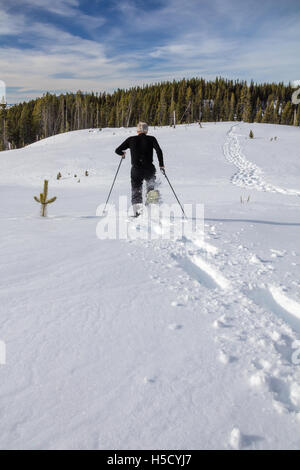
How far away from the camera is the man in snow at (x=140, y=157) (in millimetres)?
5574

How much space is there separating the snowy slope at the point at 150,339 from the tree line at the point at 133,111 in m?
61.4

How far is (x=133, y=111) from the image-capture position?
2827 inches

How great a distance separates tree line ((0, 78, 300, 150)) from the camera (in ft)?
215

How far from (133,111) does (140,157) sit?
7209 centimetres

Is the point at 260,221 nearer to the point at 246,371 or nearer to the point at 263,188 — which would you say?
the point at 246,371

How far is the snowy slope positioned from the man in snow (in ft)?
4.50

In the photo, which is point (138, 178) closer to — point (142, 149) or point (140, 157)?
point (140, 157)

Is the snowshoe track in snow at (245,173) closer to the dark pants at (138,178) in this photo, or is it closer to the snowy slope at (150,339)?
the dark pants at (138,178)

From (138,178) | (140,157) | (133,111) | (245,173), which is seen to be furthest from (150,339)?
(133,111)

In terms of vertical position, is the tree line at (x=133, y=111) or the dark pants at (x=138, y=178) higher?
the tree line at (x=133, y=111)

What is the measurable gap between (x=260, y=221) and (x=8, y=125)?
72589 millimetres

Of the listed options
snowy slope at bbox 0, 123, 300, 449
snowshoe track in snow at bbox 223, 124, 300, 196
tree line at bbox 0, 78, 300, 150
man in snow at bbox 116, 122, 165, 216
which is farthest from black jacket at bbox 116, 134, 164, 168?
tree line at bbox 0, 78, 300, 150

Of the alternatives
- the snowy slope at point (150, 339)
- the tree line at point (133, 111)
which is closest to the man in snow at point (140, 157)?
the snowy slope at point (150, 339)
